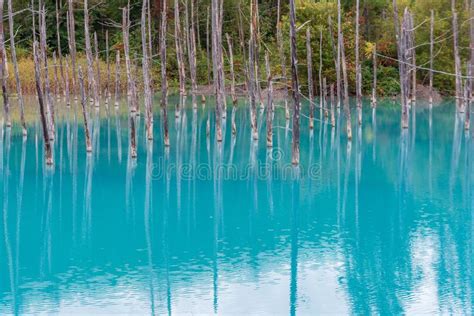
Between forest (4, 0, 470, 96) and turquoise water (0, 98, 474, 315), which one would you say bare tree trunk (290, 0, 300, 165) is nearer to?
turquoise water (0, 98, 474, 315)

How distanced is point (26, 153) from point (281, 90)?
19.7 m

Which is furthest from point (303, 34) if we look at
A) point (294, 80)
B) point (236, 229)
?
point (236, 229)

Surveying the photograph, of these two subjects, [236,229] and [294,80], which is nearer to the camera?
[236,229]

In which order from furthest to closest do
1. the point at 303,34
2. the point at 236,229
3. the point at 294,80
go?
the point at 303,34
the point at 294,80
the point at 236,229

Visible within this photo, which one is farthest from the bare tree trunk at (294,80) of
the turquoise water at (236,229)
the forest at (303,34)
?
the forest at (303,34)

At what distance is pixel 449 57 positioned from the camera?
38.9 m

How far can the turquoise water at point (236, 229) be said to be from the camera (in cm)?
959

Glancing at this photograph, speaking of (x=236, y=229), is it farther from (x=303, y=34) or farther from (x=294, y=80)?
(x=303, y=34)

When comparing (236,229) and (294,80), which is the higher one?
(294,80)

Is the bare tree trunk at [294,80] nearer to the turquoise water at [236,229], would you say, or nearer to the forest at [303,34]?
the turquoise water at [236,229]

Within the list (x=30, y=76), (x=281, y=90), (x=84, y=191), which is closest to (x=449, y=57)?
(x=281, y=90)

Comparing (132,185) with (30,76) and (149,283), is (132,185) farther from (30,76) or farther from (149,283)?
(30,76)

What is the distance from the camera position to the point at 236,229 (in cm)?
1312

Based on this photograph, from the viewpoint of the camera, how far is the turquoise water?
378 inches
